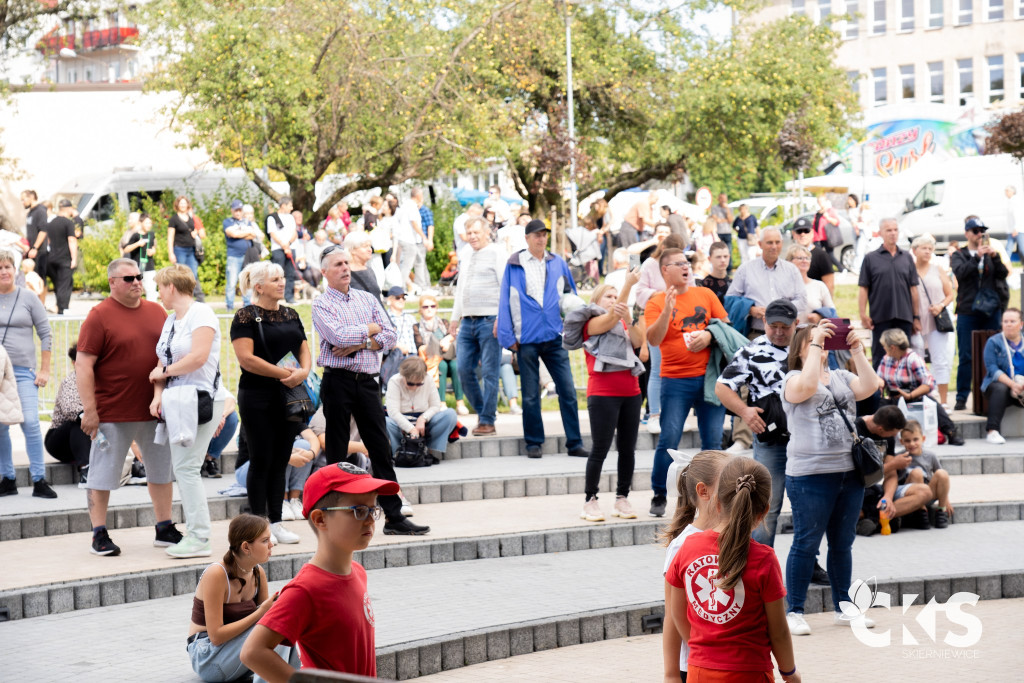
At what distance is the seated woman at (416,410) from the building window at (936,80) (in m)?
62.7

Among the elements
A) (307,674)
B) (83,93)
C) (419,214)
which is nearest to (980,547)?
(307,674)

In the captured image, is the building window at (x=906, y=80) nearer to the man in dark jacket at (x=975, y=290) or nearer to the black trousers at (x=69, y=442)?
the man in dark jacket at (x=975, y=290)

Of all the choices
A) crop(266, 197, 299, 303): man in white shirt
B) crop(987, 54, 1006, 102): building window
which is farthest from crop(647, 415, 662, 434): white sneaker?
crop(987, 54, 1006, 102): building window

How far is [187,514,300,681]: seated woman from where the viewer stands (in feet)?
19.5

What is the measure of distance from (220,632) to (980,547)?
18.2ft

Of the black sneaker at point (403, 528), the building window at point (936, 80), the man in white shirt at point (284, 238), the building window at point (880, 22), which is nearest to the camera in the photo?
the black sneaker at point (403, 528)

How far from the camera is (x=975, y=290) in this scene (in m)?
13.9

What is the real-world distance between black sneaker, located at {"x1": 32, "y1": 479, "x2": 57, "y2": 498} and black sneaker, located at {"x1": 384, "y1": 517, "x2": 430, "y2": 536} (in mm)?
2650

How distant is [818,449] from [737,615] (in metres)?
3.03

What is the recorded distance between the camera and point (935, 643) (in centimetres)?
730

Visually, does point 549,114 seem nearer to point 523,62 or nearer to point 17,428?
point 523,62

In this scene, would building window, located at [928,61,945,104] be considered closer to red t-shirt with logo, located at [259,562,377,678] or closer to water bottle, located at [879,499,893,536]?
water bottle, located at [879,499,893,536]

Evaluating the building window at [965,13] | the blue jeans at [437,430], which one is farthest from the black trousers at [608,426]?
the building window at [965,13]

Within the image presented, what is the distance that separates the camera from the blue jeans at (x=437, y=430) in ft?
37.3
